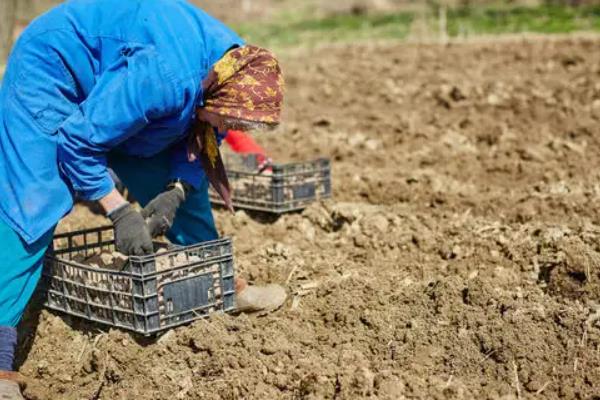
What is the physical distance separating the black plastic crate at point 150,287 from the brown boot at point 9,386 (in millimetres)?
470

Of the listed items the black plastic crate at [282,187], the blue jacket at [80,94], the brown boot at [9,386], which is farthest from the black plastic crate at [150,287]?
the black plastic crate at [282,187]

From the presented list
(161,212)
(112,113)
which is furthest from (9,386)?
(112,113)

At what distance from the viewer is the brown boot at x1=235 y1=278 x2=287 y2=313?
4449 millimetres

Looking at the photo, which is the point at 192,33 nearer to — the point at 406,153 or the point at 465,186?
the point at 465,186

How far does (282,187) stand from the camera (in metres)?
6.16

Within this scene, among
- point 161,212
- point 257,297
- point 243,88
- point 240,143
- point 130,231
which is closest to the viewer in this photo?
point 243,88

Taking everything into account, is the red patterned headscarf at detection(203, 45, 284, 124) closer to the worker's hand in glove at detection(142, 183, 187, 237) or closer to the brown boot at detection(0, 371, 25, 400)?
the worker's hand in glove at detection(142, 183, 187, 237)

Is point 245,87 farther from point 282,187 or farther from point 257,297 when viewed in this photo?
point 282,187

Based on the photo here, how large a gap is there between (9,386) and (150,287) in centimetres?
68

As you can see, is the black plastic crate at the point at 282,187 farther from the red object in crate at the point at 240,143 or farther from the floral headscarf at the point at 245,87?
the floral headscarf at the point at 245,87

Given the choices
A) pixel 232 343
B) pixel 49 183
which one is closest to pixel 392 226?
pixel 232 343

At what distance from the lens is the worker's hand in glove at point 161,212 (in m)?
4.28

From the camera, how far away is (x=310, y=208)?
622cm

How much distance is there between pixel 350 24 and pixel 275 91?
→ 47.1 ft
